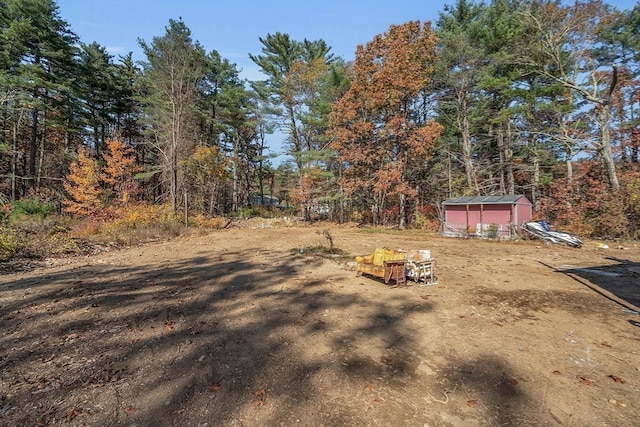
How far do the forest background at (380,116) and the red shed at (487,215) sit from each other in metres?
1.56

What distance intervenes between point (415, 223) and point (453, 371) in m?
17.6

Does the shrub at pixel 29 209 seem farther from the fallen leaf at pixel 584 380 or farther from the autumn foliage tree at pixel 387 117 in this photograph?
the fallen leaf at pixel 584 380

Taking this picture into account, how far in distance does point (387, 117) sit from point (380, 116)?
0.96m

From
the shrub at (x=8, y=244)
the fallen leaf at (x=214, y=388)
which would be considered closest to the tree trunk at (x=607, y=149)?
the fallen leaf at (x=214, y=388)

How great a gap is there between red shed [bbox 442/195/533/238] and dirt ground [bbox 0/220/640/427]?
6.77 meters

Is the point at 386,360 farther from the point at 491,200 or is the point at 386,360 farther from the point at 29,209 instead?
the point at 29,209

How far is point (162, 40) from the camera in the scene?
18156 millimetres

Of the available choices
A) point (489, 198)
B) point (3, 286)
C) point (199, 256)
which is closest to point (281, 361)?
point (3, 286)

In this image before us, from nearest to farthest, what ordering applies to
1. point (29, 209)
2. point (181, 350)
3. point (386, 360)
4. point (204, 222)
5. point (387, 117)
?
point (386, 360)
point (181, 350)
point (29, 209)
point (204, 222)
point (387, 117)

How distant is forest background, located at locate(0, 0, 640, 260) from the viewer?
1572 centimetres

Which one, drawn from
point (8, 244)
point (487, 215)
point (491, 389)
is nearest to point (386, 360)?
point (491, 389)

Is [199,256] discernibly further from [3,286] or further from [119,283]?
[3,286]

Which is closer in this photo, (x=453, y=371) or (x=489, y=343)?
(x=453, y=371)

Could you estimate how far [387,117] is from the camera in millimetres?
20203
